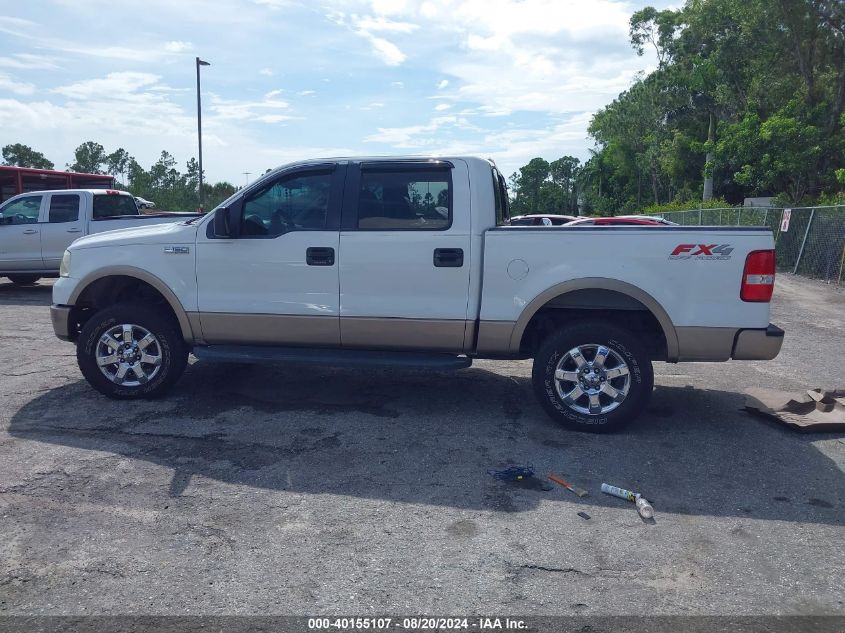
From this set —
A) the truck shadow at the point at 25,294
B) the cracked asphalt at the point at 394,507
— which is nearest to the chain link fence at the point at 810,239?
the cracked asphalt at the point at 394,507

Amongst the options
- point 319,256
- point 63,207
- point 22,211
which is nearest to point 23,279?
point 22,211

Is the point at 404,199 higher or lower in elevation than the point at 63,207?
higher

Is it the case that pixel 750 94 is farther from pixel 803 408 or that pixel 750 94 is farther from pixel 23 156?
pixel 23 156

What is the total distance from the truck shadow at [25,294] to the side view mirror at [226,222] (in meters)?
8.21

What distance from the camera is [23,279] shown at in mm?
14875

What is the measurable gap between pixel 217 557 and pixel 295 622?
28.7 inches

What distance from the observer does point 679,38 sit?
37875 mm

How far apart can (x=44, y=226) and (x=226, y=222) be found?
9812mm

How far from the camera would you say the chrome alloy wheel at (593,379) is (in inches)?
214

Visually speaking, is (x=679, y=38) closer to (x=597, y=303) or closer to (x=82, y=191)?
(x=82, y=191)

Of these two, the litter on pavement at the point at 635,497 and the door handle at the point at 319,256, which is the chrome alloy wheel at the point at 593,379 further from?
the door handle at the point at 319,256

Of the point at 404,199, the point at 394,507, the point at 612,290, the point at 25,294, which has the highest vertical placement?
the point at 404,199

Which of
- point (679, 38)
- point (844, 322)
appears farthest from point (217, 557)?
point (679, 38)

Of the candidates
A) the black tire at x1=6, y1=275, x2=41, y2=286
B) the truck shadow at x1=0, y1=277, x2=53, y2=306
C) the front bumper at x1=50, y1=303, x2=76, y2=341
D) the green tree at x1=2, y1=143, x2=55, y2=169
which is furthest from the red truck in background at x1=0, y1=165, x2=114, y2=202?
the green tree at x1=2, y1=143, x2=55, y2=169
